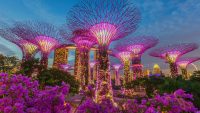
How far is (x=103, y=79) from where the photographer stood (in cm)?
1384

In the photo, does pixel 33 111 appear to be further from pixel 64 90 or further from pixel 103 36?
pixel 103 36

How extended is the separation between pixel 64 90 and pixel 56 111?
17.8 inches

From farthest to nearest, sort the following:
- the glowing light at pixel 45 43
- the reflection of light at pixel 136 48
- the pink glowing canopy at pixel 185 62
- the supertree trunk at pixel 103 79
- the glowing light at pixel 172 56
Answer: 1. the pink glowing canopy at pixel 185 62
2. the glowing light at pixel 172 56
3. the reflection of light at pixel 136 48
4. the glowing light at pixel 45 43
5. the supertree trunk at pixel 103 79

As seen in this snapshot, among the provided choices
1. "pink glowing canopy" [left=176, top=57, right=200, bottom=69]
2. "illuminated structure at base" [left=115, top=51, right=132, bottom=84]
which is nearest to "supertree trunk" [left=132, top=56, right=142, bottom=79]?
"illuminated structure at base" [left=115, top=51, right=132, bottom=84]

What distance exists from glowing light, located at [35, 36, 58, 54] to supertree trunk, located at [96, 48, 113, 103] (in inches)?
357

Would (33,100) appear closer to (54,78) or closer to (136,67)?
(54,78)

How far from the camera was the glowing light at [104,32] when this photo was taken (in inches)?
600

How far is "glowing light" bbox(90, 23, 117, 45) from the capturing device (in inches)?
600

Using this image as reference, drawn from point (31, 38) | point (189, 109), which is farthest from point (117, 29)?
point (189, 109)

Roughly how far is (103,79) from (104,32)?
363cm

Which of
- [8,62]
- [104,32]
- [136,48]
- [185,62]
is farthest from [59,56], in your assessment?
[104,32]

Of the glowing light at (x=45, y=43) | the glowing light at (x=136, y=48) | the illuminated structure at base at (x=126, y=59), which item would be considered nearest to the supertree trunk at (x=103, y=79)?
the glowing light at (x=45, y=43)

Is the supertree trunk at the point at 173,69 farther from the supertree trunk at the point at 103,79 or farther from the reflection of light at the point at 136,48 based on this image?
the supertree trunk at the point at 103,79

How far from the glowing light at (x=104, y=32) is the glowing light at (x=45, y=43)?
847 centimetres
